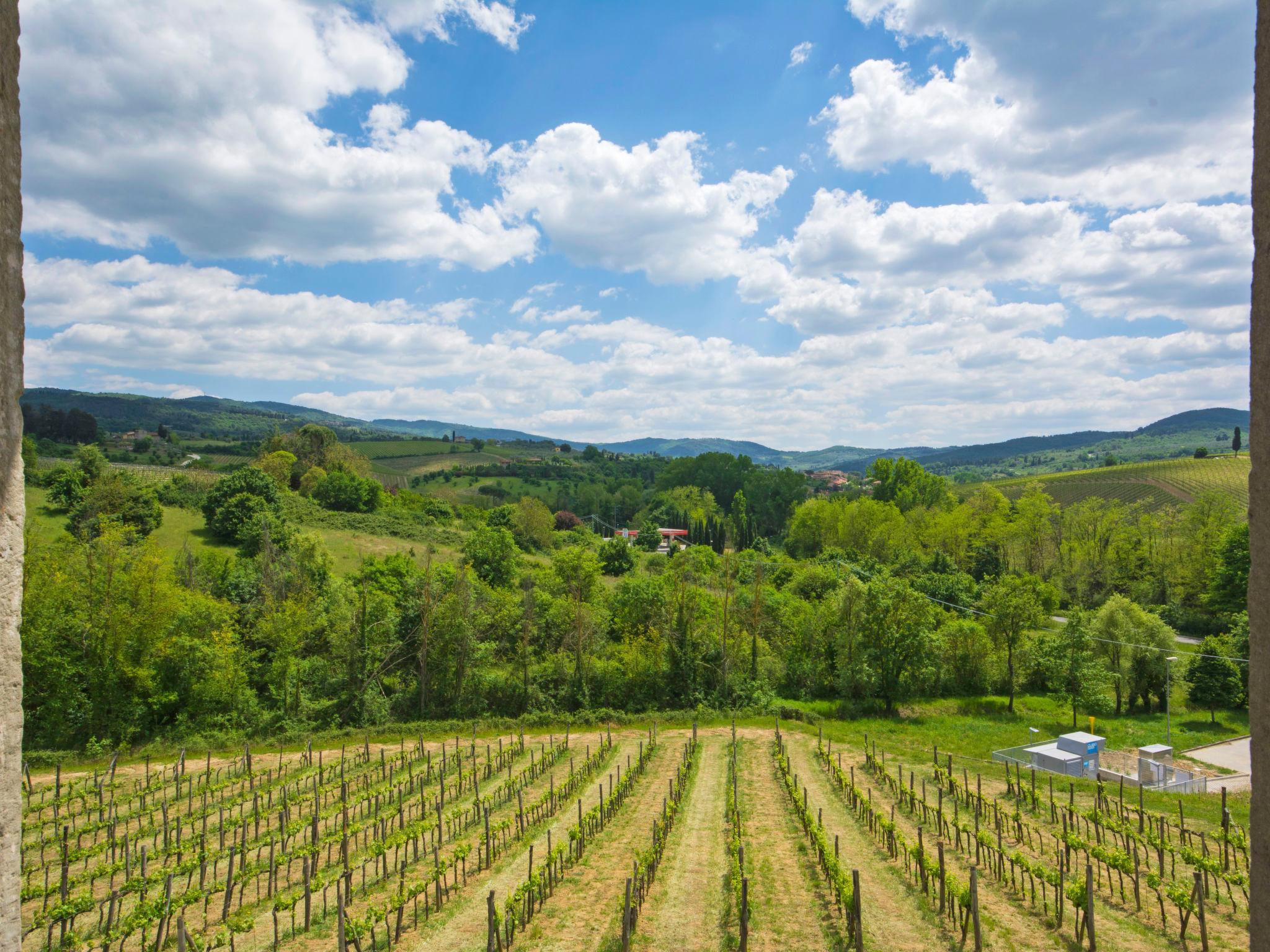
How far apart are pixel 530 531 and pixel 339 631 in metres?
40.9

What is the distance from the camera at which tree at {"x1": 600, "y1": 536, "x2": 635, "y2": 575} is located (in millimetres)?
64688

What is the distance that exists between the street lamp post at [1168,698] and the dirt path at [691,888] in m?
25.7

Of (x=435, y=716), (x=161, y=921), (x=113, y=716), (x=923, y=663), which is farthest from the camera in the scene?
(x=923, y=663)

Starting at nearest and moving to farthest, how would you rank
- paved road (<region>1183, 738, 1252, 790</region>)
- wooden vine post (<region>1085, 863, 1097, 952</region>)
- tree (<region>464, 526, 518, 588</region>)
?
wooden vine post (<region>1085, 863, 1097, 952</region>) < paved road (<region>1183, 738, 1252, 790</region>) < tree (<region>464, 526, 518, 588</region>)

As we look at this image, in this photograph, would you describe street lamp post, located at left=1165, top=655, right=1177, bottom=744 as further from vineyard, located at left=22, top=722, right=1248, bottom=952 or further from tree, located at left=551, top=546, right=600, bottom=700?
tree, located at left=551, top=546, right=600, bottom=700

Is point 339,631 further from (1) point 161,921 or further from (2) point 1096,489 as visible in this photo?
(2) point 1096,489

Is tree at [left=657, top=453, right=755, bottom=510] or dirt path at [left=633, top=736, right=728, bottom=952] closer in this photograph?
dirt path at [left=633, top=736, right=728, bottom=952]

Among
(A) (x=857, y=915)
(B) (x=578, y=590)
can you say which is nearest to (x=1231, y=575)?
(B) (x=578, y=590)

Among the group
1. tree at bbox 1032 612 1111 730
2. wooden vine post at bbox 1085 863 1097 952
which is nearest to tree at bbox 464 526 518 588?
tree at bbox 1032 612 1111 730

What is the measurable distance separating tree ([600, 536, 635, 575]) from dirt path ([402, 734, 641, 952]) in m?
42.3

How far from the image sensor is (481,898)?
588 inches

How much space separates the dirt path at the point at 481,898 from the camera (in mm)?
12938

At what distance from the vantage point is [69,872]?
16.6 meters

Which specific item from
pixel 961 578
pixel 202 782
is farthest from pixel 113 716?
pixel 961 578
